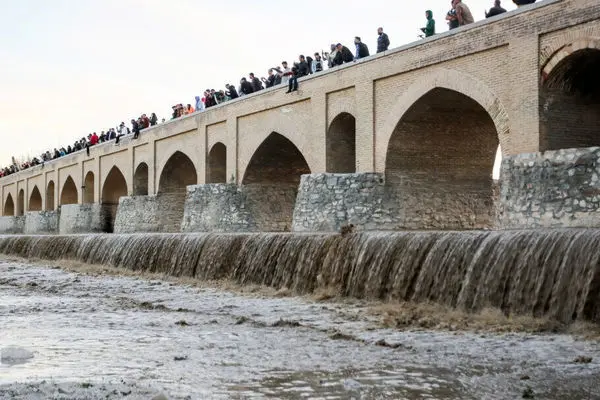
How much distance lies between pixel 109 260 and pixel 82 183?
65.8ft

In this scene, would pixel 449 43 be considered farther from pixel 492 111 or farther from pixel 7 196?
pixel 7 196

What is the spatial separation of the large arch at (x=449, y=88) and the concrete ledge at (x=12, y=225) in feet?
114

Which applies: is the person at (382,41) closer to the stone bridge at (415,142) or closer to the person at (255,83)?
the stone bridge at (415,142)

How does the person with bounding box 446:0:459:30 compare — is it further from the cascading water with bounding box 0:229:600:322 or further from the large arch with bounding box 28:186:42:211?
the large arch with bounding box 28:186:42:211

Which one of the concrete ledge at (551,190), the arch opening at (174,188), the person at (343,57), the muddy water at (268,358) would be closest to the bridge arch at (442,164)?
the person at (343,57)

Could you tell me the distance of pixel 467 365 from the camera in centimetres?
548

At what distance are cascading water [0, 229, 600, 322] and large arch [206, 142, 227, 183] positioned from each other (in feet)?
32.0

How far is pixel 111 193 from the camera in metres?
35.0

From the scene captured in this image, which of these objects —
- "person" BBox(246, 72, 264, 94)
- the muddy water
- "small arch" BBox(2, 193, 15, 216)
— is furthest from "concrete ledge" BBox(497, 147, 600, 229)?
"small arch" BBox(2, 193, 15, 216)

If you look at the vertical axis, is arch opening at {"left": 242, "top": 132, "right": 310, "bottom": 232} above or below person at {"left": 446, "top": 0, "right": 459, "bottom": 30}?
below

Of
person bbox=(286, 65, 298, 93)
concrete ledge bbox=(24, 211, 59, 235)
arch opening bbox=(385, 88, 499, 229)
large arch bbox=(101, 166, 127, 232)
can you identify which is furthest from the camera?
concrete ledge bbox=(24, 211, 59, 235)

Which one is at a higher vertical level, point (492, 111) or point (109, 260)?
point (492, 111)

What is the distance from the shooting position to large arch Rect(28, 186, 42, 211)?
45844 millimetres

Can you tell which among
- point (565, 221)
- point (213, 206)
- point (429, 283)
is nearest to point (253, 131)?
point (213, 206)
